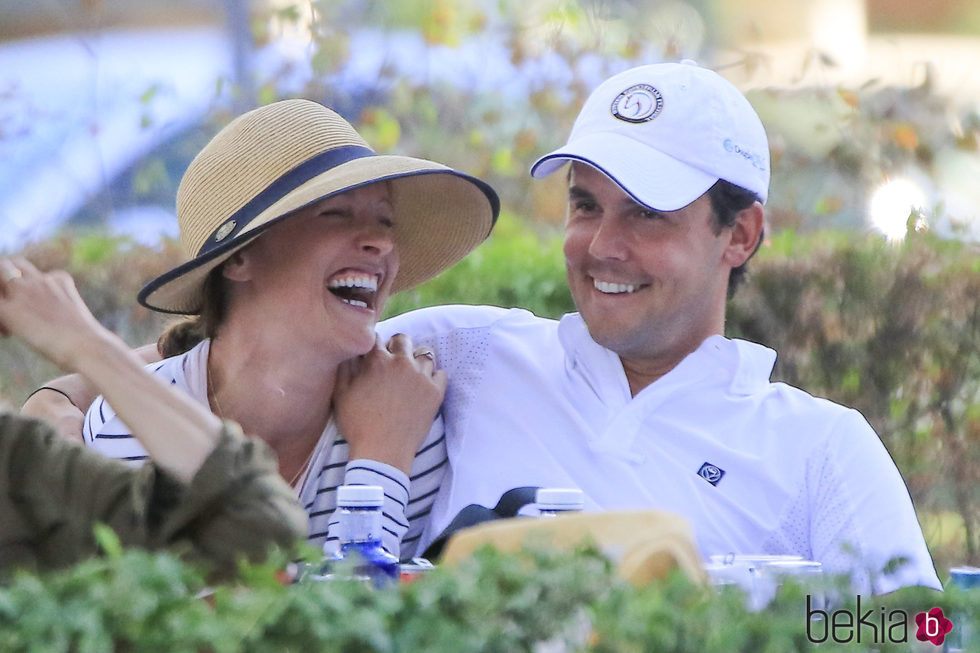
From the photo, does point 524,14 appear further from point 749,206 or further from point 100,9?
point 749,206

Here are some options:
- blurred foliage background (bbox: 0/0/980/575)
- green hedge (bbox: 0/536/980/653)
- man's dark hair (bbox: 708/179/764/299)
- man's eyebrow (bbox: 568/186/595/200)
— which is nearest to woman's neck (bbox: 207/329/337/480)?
man's eyebrow (bbox: 568/186/595/200)

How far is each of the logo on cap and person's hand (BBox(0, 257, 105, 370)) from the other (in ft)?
5.02

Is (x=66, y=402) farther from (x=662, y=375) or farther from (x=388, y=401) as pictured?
(x=662, y=375)

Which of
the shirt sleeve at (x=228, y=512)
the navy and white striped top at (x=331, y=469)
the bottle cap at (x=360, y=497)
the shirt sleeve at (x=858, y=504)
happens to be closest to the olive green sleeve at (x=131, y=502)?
the shirt sleeve at (x=228, y=512)

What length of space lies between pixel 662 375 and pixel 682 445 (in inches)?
10.5

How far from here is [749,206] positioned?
357cm

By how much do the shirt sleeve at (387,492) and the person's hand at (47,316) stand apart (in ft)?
2.99

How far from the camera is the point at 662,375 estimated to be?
350 cm

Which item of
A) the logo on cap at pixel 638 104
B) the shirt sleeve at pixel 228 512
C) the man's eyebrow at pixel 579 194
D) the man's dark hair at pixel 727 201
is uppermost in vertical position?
the logo on cap at pixel 638 104

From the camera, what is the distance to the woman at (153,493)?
188 centimetres

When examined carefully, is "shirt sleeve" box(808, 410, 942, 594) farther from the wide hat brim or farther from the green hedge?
the green hedge

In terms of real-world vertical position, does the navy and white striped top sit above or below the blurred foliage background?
below

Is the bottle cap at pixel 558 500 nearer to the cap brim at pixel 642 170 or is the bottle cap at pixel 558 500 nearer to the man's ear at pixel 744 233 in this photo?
the cap brim at pixel 642 170

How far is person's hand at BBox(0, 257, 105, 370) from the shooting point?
237cm
